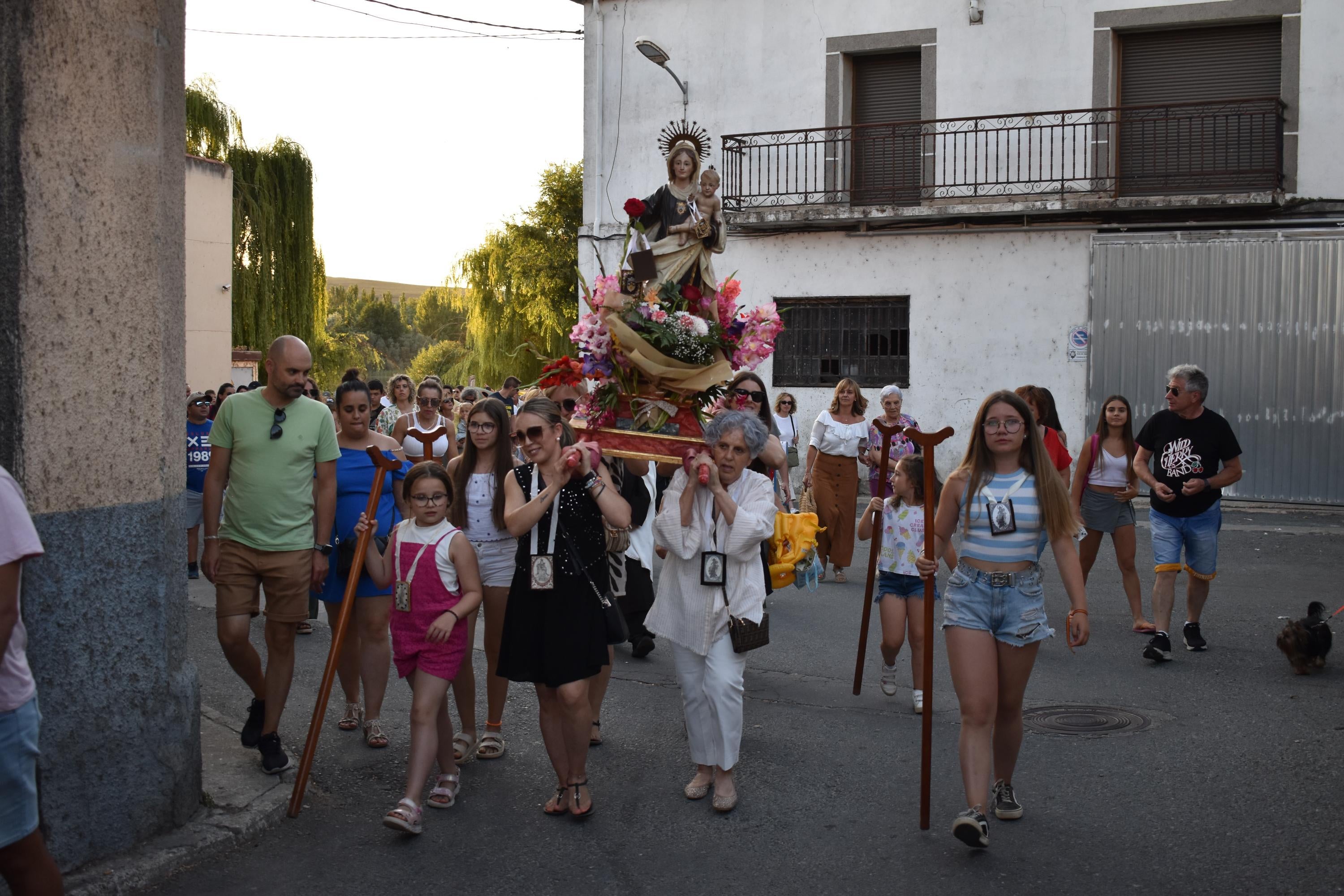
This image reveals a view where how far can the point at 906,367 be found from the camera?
1986 cm

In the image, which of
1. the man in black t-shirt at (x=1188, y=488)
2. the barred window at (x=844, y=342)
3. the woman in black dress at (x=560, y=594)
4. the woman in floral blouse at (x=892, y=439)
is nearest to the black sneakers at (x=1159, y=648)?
the man in black t-shirt at (x=1188, y=488)

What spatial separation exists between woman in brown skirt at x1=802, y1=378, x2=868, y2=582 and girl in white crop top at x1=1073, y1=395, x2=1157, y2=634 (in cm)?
218

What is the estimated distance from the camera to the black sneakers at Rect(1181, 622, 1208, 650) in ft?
27.8

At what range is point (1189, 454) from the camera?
8.35 metres

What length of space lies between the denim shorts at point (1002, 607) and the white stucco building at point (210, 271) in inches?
1008

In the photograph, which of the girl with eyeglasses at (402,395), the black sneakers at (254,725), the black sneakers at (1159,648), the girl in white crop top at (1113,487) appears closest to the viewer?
the black sneakers at (254,725)

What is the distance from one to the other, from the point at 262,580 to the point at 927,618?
3120 millimetres

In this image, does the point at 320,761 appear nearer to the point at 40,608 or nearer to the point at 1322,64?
the point at 40,608

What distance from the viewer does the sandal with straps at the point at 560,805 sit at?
5.46 metres

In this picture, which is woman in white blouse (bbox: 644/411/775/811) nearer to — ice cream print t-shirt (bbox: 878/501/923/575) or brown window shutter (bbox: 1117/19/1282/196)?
ice cream print t-shirt (bbox: 878/501/923/575)

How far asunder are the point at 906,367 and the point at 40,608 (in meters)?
16.6

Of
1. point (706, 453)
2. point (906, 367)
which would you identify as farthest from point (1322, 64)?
point (706, 453)

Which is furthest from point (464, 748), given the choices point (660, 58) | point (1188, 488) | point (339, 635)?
point (660, 58)

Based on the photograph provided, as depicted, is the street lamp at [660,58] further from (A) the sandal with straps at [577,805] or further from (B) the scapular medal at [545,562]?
(A) the sandal with straps at [577,805]
